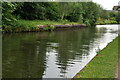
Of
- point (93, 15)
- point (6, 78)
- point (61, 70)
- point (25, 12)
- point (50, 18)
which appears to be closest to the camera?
point (6, 78)

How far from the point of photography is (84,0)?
78.3 metres

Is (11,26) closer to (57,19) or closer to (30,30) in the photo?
(30,30)

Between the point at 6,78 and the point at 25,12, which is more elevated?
the point at 25,12

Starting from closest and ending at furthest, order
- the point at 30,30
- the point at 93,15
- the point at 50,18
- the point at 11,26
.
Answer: the point at 11,26, the point at 30,30, the point at 50,18, the point at 93,15

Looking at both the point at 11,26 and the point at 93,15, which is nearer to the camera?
the point at 11,26

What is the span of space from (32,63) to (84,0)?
68.2 m

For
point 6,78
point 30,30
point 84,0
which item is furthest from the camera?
point 84,0

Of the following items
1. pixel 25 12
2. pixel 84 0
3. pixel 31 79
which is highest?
pixel 84 0

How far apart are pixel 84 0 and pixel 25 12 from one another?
34.4m

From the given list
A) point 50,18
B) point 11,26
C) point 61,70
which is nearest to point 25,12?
point 50,18

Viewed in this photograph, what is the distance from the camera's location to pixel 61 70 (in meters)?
11.2

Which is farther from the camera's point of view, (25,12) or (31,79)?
(25,12)

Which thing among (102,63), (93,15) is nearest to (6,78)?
(102,63)

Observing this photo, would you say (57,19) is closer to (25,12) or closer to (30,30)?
(25,12)
